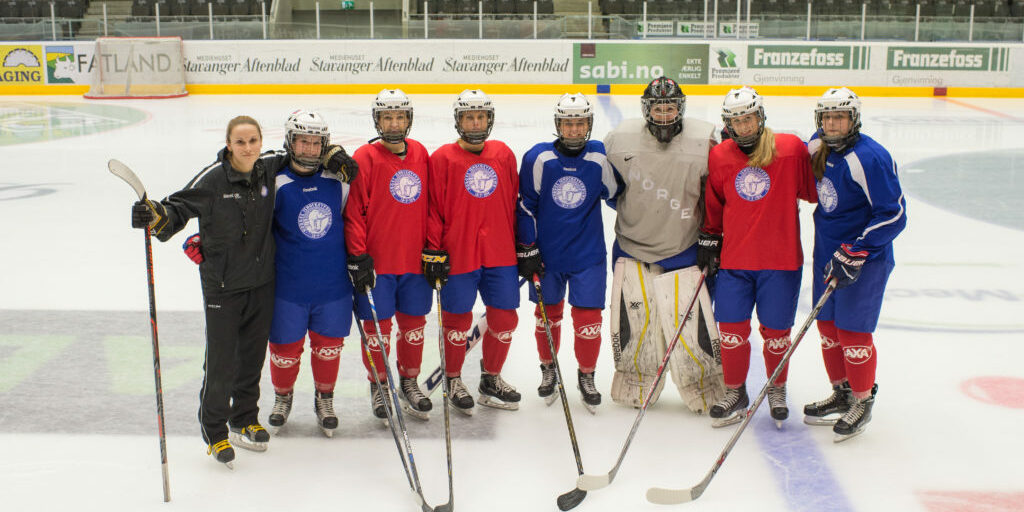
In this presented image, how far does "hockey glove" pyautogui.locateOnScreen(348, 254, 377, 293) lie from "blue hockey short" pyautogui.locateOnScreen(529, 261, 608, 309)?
707 mm

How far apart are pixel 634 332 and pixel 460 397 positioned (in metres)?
0.78

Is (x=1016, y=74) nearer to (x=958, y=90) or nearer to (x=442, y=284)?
(x=958, y=90)

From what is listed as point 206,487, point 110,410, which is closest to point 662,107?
point 206,487

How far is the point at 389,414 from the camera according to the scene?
11.4 feet

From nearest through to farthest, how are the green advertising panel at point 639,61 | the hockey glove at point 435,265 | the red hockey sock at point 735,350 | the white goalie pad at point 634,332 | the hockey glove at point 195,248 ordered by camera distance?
the hockey glove at point 195,248 → the hockey glove at point 435,265 → the red hockey sock at point 735,350 → the white goalie pad at point 634,332 → the green advertising panel at point 639,61

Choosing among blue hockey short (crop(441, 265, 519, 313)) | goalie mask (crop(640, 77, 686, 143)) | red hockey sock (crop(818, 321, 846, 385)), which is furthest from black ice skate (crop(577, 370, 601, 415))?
goalie mask (crop(640, 77, 686, 143))

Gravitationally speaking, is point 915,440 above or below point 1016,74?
below

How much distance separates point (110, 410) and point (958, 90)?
675 inches

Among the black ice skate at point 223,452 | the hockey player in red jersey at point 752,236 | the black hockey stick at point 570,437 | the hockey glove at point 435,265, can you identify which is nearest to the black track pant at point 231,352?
the black ice skate at point 223,452

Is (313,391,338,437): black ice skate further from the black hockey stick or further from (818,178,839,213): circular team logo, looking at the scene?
(818,178,839,213): circular team logo

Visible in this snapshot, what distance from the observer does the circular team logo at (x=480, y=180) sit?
3.79m

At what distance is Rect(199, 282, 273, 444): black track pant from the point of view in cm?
335

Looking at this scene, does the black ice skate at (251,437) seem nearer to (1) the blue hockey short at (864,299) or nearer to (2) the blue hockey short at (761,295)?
(2) the blue hockey short at (761,295)

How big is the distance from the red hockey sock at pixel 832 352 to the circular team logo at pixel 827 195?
47cm
